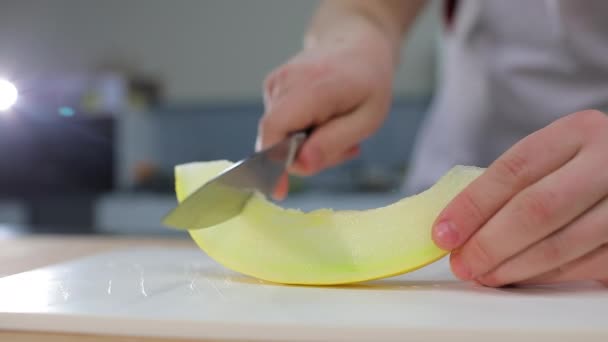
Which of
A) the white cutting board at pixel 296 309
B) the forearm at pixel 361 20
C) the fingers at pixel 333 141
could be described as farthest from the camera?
the forearm at pixel 361 20

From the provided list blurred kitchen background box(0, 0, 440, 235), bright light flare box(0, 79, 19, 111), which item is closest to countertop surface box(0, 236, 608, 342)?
bright light flare box(0, 79, 19, 111)

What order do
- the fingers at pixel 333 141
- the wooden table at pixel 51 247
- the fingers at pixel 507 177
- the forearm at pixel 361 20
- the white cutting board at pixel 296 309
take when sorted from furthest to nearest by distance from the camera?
the forearm at pixel 361 20
the fingers at pixel 333 141
the wooden table at pixel 51 247
the fingers at pixel 507 177
the white cutting board at pixel 296 309

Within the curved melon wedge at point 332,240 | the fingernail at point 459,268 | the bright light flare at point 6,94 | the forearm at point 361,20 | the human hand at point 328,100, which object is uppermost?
the forearm at point 361,20

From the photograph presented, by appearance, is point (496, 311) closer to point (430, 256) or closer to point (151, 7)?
point (430, 256)

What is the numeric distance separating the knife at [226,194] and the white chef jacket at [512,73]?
2.47 feet

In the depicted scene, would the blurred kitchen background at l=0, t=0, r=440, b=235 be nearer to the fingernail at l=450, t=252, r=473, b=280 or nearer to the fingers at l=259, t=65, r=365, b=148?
the fingers at l=259, t=65, r=365, b=148

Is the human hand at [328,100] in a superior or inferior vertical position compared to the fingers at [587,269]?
superior

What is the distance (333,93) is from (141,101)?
2759mm

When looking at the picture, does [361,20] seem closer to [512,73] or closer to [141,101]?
[512,73]

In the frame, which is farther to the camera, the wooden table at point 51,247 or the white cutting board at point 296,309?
the wooden table at point 51,247

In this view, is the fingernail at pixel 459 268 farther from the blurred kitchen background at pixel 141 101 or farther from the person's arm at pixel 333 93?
the blurred kitchen background at pixel 141 101

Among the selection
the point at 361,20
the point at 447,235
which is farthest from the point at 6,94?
the point at 447,235

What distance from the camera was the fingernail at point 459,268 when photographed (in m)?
0.65

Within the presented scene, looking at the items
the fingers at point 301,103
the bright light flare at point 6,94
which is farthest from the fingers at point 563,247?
the bright light flare at point 6,94
